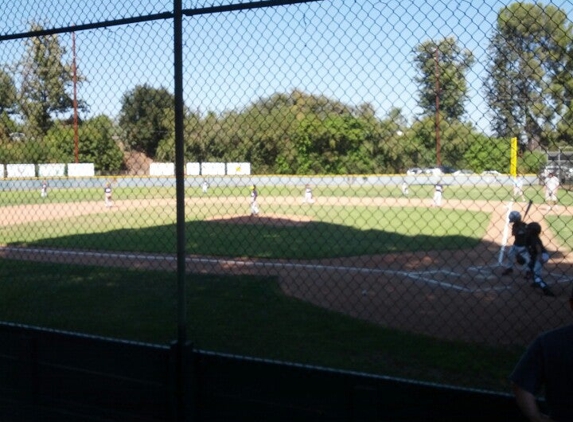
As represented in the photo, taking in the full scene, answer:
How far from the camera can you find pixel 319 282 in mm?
11633

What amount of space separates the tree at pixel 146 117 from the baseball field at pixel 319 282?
2137 mm

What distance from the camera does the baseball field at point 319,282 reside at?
313 inches

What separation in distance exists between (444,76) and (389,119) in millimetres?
441

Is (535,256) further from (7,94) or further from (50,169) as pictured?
(7,94)

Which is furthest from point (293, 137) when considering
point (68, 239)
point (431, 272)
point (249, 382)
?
point (68, 239)

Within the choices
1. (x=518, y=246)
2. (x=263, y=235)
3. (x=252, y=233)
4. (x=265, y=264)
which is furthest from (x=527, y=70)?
(x=252, y=233)

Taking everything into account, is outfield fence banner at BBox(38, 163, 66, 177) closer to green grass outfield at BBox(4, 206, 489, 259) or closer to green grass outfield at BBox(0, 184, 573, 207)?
green grass outfield at BBox(0, 184, 573, 207)

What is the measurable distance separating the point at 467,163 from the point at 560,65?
38.4 inches

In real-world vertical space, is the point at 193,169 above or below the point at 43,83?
below

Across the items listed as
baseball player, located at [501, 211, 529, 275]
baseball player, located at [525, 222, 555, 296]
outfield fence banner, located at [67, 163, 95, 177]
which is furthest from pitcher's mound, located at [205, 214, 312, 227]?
outfield fence banner, located at [67, 163, 95, 177]

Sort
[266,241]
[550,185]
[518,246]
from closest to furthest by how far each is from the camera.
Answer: [550,185], [518,246], [266,241]

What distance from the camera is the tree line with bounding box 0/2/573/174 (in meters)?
4.07

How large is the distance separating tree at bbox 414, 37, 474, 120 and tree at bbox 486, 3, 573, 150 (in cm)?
17

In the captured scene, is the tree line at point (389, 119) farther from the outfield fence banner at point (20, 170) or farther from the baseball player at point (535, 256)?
the baseball player at point (535, 256)
